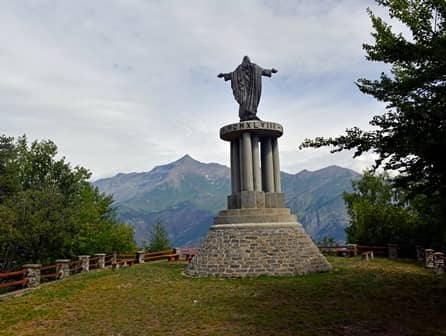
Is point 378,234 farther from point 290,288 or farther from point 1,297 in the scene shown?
point 1,297

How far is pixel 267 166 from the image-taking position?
58.9 ft

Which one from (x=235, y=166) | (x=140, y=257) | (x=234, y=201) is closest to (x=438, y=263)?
(x=234, y=201)

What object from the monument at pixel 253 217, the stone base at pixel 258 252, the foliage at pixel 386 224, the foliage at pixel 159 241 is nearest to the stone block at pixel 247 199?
the monument at pixel 253 217

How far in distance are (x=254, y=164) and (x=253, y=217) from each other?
8.23 feet

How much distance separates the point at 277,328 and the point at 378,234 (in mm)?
21138

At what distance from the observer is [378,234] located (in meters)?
27.0

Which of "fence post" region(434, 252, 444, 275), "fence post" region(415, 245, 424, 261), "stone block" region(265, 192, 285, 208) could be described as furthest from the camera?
"fence post" region(415, 245, 424, 261)

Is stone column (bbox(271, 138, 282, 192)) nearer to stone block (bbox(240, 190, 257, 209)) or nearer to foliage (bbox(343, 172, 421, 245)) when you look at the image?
stone block (bbox(240, 190, 257, 209))

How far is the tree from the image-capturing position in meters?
7.75

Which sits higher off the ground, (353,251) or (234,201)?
(234,201)

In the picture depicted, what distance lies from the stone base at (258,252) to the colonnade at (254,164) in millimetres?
2102

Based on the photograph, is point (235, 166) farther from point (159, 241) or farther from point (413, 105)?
point (159, 241)

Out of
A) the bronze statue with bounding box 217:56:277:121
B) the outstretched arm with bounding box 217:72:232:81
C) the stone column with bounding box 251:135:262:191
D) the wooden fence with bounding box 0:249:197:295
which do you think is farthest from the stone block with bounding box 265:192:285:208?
the wooden fence with bounding box 0:249:197:295

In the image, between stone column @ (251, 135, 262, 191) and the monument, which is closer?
the monument
